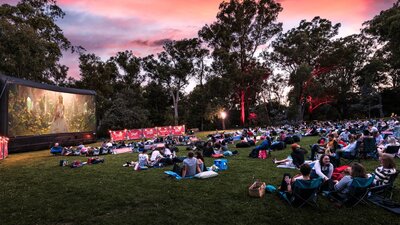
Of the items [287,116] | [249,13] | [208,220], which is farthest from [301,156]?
[249,13]

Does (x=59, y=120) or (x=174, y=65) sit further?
(x=174, y=65)

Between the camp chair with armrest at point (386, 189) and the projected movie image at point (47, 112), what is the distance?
2356cm

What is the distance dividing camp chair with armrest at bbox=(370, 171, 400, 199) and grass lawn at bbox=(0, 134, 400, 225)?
296 millimetres

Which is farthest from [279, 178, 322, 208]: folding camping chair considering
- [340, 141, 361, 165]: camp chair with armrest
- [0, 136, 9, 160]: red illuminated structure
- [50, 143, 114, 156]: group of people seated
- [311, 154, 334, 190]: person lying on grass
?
[0, 136, 9, 160]: red illuminated structure

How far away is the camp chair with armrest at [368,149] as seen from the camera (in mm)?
10758

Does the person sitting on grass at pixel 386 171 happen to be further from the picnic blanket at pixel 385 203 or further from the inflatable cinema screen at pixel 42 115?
the inflatable cinema screen at pixel 42 115

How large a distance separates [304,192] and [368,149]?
22.3ft

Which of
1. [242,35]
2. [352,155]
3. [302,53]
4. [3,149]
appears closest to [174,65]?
[242,35]

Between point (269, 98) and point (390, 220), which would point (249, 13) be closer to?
point (269, 98)

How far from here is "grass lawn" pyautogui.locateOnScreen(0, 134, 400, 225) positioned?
5.41 metres

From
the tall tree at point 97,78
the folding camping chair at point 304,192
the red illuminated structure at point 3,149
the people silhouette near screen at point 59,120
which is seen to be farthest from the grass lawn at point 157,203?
the tall tree at point 97,78

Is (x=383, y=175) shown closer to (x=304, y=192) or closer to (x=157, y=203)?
(x=304, y=192)

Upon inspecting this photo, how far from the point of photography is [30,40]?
24906 mm

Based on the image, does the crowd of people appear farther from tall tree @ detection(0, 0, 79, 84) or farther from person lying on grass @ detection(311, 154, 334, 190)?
tall tree @ detection(0, 0, 79, 84)
